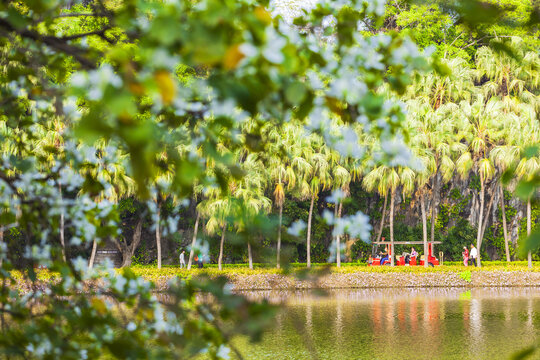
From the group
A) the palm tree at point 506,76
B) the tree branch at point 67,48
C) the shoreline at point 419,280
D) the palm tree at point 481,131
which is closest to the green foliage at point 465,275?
the shoreline at point 419,280

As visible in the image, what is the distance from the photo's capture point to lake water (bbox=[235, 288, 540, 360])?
1191cm

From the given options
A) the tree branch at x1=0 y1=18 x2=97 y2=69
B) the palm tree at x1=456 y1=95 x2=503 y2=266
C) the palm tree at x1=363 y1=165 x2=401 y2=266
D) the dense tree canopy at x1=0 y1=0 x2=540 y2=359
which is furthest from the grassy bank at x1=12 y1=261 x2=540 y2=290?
the tree branch at x1=0 y1=18 x2=97 y2=69

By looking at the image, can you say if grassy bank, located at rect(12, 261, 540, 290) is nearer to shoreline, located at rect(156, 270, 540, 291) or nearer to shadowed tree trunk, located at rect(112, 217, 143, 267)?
shoreline, located at rect(156, 270, 540, 291)

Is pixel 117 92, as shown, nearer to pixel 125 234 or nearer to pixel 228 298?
pixel 228 298

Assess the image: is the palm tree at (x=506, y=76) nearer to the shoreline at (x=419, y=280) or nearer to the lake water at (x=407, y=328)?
the shoreline at (x=419, y=280)

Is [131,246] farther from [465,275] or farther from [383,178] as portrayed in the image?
[465,275]

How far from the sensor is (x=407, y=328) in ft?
48.0

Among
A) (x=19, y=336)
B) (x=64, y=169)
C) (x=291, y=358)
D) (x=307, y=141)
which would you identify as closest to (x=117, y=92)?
(x=19, y=336)

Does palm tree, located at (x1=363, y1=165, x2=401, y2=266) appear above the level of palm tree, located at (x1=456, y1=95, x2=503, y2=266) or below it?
below

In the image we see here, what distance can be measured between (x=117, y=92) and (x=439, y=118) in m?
27.3

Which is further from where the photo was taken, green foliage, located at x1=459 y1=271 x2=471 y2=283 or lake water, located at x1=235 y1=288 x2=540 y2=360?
green foliage, located at x1=459 y1=271 x2=471 y2=283

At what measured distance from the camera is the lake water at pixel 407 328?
11.9 metres

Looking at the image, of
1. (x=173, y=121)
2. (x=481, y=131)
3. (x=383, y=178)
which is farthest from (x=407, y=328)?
(x=481, y=131)

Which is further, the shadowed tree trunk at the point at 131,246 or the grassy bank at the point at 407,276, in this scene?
the shadowed tree trunk at the point at 131,246
